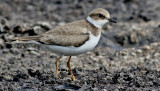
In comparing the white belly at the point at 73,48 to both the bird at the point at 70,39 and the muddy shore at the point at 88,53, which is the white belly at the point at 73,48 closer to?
the bird at the point at 70,39

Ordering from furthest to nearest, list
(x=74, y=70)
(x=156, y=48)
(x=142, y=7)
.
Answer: (x=142, y=7) → (x=156, y=48) → (x=74, y=70)

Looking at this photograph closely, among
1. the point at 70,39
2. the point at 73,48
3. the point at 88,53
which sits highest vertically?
the point at 88,53

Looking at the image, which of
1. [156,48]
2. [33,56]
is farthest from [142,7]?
[33,56]

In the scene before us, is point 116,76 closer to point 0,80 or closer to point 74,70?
point 74,70

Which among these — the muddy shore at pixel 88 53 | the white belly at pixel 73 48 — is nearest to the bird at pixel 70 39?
the white belly at pixel 73 48

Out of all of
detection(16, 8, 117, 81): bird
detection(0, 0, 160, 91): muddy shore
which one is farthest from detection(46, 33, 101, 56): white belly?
detection(0, 0, 160, 91): muddy shore

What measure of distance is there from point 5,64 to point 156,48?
440cm

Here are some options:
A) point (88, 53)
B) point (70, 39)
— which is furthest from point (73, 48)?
point (88, 53)

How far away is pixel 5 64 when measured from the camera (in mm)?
8875

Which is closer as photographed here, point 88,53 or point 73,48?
point 73,48

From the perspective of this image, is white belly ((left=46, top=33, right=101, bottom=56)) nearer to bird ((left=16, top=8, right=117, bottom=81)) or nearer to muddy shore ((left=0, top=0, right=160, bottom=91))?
bird ((left=16, top=8, right=117, bottom=81))

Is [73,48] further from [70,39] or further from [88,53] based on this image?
[88,53]

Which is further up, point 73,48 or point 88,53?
point 88,53

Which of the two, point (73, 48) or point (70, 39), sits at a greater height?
point (70, 39)
